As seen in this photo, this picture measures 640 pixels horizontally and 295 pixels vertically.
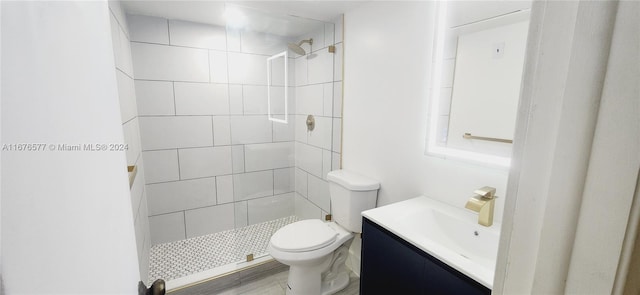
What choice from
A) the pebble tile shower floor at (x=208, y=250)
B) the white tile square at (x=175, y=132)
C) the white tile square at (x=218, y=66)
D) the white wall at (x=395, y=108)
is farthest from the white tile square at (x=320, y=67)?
the pebble tile shower floor at (x=208, y=250)

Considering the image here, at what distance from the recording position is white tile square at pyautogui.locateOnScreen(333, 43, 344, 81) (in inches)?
79.6

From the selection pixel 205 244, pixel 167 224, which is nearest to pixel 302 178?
pixel 205 244

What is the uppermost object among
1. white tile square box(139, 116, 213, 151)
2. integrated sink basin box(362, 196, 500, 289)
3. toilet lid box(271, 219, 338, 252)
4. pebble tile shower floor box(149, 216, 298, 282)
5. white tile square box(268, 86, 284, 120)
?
white tile square box(268, 86, 284, 120)

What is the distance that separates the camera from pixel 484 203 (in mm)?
1112

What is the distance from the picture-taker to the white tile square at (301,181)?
248cm

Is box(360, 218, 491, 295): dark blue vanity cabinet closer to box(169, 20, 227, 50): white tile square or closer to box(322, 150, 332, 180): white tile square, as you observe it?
box(322, 150, 332, 180): white tile square

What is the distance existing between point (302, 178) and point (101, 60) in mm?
2151

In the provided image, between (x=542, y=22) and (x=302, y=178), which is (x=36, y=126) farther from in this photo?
(x=302, y=178)

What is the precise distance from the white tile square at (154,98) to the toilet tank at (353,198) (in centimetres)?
156

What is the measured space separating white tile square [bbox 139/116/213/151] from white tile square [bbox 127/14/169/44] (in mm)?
634

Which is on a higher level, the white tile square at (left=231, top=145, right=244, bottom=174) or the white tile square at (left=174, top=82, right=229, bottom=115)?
the white tile square at (left=174, top=82, right=229, bottom=115)

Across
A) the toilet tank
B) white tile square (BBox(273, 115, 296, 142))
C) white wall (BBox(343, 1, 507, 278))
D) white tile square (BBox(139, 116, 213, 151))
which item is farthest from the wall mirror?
white tile square (BBox(139, 116, 213, 151))

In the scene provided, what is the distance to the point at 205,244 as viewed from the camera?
2.44 meters

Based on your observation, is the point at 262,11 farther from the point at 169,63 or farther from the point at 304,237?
the point at 304,237
